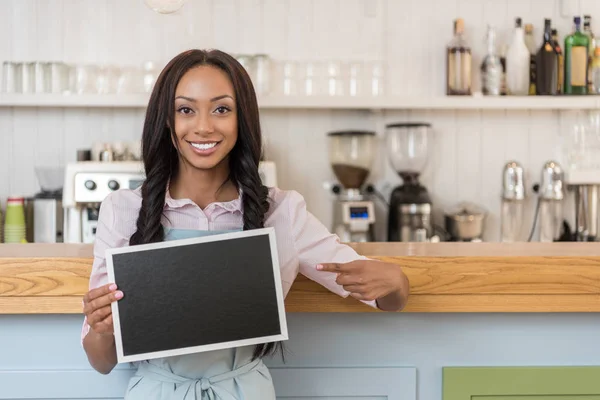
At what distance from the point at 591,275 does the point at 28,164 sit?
2.89 metres

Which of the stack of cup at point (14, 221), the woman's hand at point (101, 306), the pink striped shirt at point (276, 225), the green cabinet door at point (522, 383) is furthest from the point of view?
the stack of cup at point (14, 221)

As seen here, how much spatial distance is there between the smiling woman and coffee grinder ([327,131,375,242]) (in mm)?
2196

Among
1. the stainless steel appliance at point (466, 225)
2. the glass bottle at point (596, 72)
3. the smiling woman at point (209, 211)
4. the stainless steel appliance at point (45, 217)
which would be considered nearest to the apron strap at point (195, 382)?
the smiling woman at point (209, 211)

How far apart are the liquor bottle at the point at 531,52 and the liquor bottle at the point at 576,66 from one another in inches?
5.5

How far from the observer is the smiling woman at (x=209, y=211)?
3.92 feet

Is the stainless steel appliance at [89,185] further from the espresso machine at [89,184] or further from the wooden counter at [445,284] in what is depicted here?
the wooden counter at [445,284]

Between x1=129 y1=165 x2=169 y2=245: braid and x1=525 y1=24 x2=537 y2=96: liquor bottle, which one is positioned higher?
x1=525 y1=24 x2=537 y2=96: liquor bottle

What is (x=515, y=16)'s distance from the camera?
12.3ft

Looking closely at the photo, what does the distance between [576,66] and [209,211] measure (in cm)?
276

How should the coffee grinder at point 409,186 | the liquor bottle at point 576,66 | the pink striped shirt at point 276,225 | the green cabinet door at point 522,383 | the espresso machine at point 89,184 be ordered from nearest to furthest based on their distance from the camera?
the pink striped shirt at point 276,225
the green cabinet door at point 522,383
the espresso machine at point 89,184
the coffee grinder at point 409,186
the liquor bottle at point 576,66

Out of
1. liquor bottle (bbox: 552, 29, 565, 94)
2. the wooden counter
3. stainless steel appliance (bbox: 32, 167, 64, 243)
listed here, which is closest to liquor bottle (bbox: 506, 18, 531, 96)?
liquor bottle (bbox: 552, 29, 565, 94)

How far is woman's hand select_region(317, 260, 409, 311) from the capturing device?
1.20m

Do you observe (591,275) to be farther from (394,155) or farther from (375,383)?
(394,155)

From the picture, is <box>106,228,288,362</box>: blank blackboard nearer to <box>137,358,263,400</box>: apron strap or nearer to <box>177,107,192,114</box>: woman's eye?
<box>137,358,263,400</box>: apron strap
